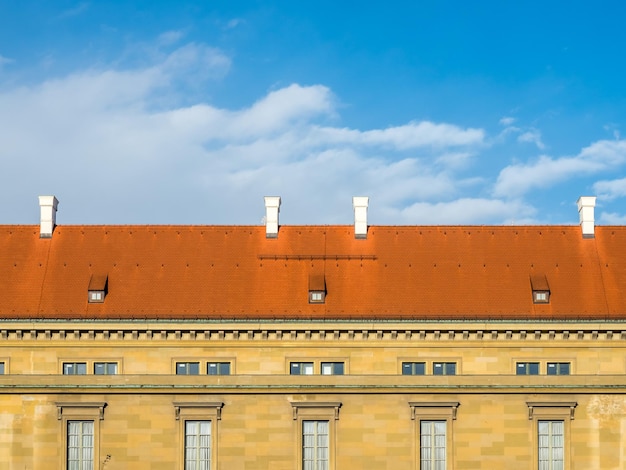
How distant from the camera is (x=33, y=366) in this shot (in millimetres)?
64938

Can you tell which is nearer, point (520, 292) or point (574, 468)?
point (574, 468)

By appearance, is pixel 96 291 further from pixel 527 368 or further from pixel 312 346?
pixel 527 368

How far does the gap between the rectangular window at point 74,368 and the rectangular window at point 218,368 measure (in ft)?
22.7

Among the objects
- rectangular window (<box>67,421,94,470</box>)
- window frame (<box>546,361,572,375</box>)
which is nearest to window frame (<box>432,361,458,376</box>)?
window frame (<box>546,361,572,375</box>)

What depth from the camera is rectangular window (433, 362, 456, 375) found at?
65000 mm

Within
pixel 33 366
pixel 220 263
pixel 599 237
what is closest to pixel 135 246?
pixel 220 263

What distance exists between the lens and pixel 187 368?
65250 millimetres

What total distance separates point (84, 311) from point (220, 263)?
27.8 feet

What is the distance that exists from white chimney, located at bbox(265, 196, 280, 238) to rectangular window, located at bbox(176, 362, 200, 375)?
9900mm

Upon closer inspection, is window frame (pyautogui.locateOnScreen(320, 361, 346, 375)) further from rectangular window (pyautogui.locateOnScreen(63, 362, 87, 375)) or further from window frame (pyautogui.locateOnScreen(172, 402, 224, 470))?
rectangular window (pyautogui.locateOnScreen(63, 362, 87, 375))

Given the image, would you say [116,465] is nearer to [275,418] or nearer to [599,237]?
[275,418]

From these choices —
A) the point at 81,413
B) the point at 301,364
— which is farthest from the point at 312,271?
the point at 81,413

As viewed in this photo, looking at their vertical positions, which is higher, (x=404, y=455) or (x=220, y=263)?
(x=220, y=263)

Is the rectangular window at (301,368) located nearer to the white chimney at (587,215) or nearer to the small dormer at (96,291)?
the small dormer at (96,291)
